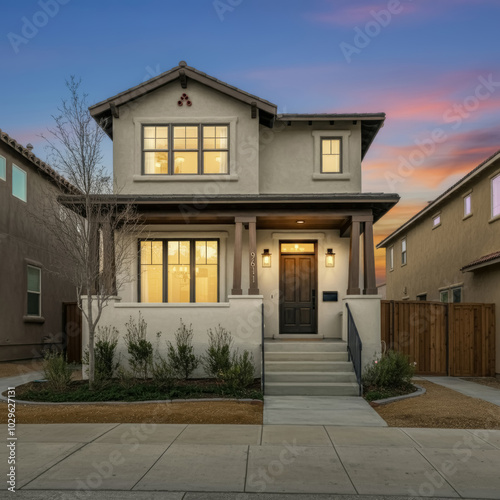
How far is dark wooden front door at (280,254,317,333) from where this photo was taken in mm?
15156

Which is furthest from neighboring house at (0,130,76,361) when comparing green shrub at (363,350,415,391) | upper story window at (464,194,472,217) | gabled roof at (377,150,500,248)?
upper story window at (464,194,472,217)

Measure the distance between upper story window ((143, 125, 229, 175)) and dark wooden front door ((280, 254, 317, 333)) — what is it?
133 inches

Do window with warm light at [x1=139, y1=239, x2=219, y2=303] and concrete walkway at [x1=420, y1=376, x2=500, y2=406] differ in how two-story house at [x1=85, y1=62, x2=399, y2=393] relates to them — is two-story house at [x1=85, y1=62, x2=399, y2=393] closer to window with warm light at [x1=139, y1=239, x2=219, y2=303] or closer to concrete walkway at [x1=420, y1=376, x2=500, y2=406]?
window with warm light at [x1=139, y1=239, x2=219, y2=303]

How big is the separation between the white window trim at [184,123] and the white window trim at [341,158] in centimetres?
238

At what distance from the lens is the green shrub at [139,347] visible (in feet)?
40.0

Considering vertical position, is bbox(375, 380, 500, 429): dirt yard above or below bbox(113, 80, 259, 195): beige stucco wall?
below

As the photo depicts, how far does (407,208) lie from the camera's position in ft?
110

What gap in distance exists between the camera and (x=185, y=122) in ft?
48.5

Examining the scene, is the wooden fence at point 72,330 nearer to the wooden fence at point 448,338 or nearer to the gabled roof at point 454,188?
the wooden fence at point 448,338

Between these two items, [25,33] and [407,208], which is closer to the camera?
[25,33]

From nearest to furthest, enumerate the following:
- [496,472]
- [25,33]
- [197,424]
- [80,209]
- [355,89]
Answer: [496,472]
[197,424]
[25,33]
[80,209]
[355,89]

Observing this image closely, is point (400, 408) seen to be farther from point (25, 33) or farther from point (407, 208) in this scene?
point (407, 208)

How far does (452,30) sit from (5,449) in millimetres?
15481

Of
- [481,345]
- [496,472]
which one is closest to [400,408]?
[496,472]
